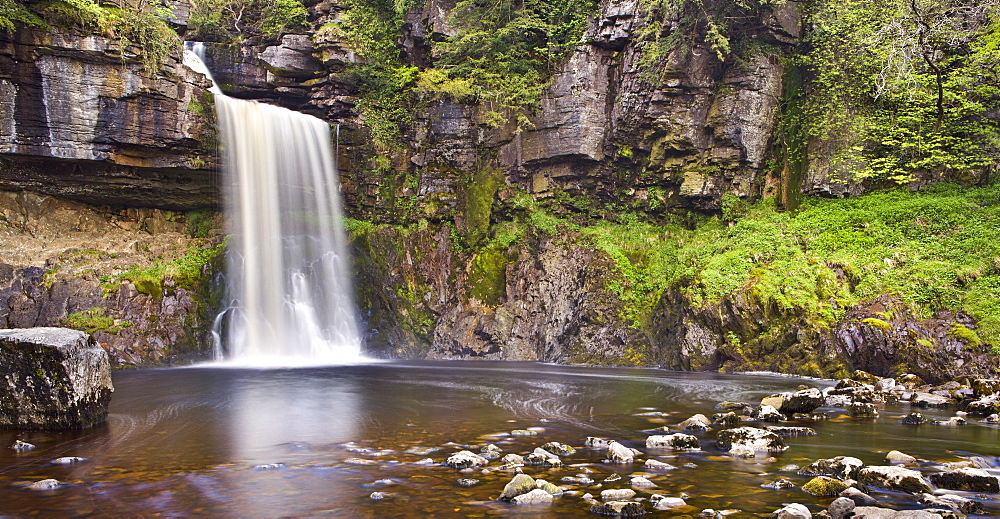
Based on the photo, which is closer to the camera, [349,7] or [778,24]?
[778,24]

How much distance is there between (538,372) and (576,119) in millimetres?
11184

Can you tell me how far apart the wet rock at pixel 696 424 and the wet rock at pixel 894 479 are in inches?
115

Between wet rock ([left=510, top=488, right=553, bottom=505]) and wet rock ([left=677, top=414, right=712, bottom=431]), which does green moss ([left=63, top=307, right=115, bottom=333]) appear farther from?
wet rock ([left=510, top=488, right=553, bottom=505])

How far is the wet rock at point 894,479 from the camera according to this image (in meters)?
5.46

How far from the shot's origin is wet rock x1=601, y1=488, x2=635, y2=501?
5246 millimetres

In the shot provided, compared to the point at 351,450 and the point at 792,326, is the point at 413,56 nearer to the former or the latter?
the point at 792,326

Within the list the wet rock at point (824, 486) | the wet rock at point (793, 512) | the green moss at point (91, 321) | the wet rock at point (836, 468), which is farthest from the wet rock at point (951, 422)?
the green moss at point (91, 321)

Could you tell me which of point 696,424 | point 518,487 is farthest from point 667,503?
point 696,424

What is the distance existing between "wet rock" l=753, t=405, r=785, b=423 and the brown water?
0.36 metres

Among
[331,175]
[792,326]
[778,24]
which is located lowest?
[792,326]

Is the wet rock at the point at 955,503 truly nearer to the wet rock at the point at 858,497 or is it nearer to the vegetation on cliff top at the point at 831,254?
the wet rock at the point at 858,497

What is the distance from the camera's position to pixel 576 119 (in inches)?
958

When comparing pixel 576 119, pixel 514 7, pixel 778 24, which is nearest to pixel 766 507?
pixel 576 119

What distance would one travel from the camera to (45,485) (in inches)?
224
